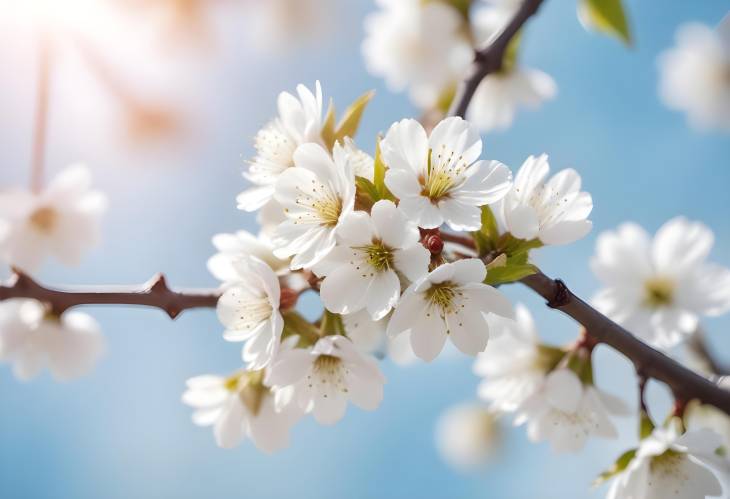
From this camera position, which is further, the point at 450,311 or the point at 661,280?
the point at 661,280

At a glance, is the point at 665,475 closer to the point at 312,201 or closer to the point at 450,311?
the point at 450,311

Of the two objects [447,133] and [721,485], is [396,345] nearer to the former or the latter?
[447,133]

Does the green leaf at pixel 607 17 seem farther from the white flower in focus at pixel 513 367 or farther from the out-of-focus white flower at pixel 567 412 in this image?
the out-of-focus white flower at pixel 567 412

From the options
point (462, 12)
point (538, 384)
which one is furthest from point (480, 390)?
point (462, 12)

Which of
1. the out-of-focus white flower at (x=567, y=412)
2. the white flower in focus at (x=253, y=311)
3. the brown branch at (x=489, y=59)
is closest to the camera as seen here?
the white flower in focus at (x=253, y=311)

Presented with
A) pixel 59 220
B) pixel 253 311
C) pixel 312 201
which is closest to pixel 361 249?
pixel 312 201

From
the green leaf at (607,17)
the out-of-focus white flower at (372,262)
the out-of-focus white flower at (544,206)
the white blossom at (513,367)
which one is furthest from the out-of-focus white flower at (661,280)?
the out-of-focus white flower at (372,262)
